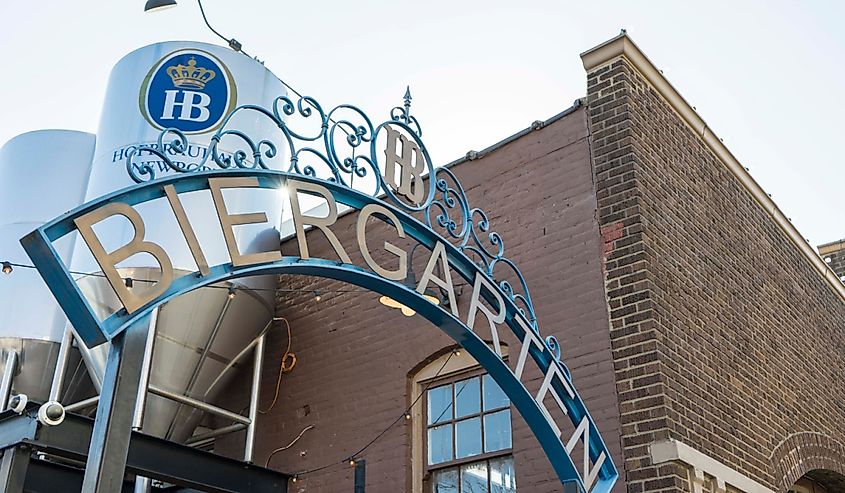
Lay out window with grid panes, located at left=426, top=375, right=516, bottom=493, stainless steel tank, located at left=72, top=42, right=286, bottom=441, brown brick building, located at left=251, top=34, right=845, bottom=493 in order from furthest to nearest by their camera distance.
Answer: stainless steel tank, located at left=72, top=42, right=286, bottom=441 < window with grid panes, located at left=426, top=375, right=516, bottom=493 < brown brick building, located at left=251, top=34, right=845, bottom=493

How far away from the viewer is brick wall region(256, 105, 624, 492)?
7.54m

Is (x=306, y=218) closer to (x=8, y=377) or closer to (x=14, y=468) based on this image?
(x=14, y=468)

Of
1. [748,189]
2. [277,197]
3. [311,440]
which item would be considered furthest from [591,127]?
[311,440]

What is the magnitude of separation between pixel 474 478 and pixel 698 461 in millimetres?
2016

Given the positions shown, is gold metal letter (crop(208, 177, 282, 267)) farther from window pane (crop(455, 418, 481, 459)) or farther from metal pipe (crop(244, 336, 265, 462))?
metal pipe (crop(244, 336, 265, 462))

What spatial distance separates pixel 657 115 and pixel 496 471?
3.62 metres

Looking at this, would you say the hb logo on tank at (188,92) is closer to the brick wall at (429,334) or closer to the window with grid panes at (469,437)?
the brick wall at (429,334)

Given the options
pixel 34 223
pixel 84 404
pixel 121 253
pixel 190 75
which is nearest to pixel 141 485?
pixel 84 404

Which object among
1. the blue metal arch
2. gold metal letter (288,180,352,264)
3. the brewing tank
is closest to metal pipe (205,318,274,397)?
the brewing tank

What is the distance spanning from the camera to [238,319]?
9.27 m

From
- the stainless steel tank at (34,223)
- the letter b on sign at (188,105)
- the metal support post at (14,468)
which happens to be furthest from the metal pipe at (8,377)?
the metal support post at (14,468)

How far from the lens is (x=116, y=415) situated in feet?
12.4

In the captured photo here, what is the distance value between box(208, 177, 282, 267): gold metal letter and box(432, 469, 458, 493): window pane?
3993mm

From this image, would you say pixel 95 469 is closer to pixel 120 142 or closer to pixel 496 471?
pixel 496 471
